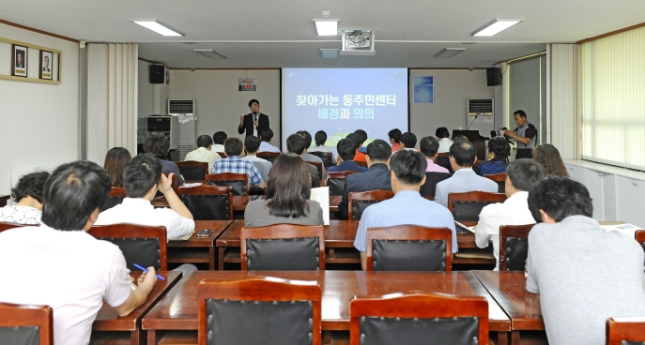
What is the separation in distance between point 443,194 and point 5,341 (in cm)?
351

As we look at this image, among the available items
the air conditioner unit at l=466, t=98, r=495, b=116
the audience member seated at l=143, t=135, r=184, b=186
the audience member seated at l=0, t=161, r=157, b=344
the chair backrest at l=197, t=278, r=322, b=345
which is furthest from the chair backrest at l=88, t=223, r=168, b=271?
the air conditioner unit at l=466, t=98, r=495, b=116

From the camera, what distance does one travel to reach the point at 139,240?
2879mm

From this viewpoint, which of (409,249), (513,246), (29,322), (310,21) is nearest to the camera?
(29,322)

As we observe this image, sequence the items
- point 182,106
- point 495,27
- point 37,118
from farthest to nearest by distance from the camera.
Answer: point 182,106 < point 37,118 < point 495,27

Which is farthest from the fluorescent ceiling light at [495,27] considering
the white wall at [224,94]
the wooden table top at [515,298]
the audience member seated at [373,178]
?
the white wall at [224,94]

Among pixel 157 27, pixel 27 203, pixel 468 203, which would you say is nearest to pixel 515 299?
pixel 468 203

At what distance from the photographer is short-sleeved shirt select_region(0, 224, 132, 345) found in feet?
6.14

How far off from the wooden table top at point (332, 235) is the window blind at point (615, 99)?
17.6 feet

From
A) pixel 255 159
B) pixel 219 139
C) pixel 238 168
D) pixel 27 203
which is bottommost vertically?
pixel 27 203

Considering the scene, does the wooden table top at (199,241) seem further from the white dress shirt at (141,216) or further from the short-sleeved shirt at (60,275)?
the short-sleeved shirt at (60,275)

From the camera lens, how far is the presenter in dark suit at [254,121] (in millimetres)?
11461

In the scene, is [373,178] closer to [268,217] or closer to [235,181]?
[235,181]

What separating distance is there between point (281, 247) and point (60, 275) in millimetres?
1170

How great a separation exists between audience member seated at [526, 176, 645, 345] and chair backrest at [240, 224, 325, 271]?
1113 millimetres
